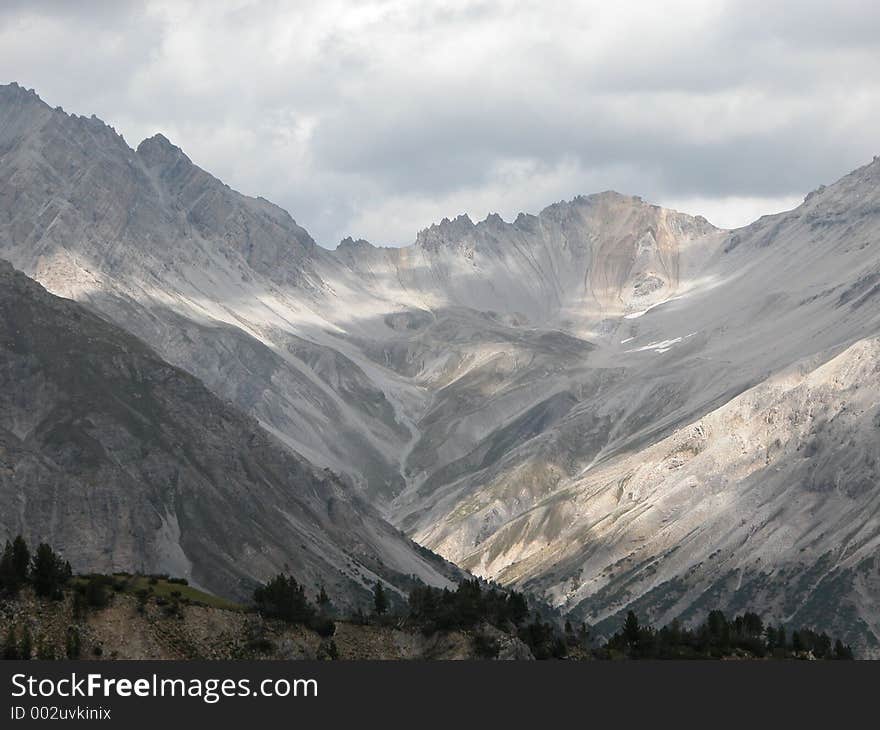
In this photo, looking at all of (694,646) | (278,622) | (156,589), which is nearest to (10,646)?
(156,589)

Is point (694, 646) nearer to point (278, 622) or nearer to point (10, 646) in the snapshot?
point (278, 622)

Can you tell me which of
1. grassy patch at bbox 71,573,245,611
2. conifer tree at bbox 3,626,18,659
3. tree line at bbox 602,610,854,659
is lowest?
conifer tree at bbox 3,626,18,659

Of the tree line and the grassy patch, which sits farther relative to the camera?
the tree line

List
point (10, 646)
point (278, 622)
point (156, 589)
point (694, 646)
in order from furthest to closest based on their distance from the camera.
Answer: point (694, 646), point (156, 589), point (278, 622), point (10, 646)

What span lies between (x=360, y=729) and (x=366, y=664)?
22138 millimetres

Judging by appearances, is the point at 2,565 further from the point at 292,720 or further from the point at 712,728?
the point at 712,728

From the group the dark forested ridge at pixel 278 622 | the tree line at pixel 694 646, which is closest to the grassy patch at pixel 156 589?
the dark forested ridge at pixel 278 622

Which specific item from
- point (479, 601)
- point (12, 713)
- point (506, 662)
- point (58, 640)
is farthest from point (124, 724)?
point (479, 601)

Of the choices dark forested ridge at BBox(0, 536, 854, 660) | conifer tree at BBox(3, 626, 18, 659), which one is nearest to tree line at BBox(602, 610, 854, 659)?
dark forested ridge at BBox(0, 536, 854, 660)

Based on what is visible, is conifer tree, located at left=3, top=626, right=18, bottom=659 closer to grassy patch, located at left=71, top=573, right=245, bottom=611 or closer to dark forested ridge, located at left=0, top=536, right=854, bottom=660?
dark forested ridge, located at left=0, top=536, right=854, bottom=660

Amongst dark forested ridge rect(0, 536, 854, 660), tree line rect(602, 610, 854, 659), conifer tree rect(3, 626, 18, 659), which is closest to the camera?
conifer tree rect(3, 626, 18, 659)

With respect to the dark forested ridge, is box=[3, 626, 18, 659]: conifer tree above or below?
below

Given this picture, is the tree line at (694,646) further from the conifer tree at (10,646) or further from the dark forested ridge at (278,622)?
the conifer tree at (10,646)

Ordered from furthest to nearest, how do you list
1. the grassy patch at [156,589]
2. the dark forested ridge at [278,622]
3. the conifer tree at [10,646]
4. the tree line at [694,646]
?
the tree line at [694,646], the grassy patch at [156,589], the dark forested ridge at [278,622], the conifer tree at [10,646]
